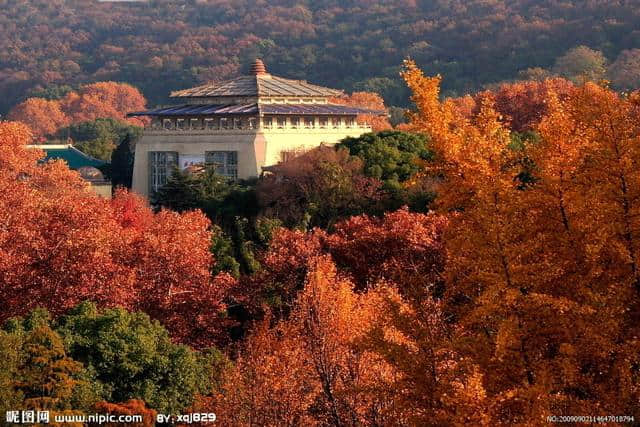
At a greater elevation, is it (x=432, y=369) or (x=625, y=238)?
(x=625, y=238)

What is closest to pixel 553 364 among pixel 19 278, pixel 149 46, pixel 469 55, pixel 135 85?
pixel 19 278

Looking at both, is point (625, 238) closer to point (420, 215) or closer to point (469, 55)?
point (420, 215)

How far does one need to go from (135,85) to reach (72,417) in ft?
491

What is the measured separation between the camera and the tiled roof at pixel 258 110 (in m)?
57.5

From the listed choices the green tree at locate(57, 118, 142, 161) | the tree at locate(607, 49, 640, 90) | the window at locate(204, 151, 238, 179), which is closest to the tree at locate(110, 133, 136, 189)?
the window at locate(204, 151, 238, 179)

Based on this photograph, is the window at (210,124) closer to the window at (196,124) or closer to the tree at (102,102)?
the window at (196,124)

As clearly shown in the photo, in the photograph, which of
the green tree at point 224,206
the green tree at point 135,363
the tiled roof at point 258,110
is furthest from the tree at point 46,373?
the tiled roof at point 258,110

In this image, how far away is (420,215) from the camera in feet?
129

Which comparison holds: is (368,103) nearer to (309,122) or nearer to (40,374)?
(309,122)

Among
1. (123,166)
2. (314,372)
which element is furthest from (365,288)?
(123,166)

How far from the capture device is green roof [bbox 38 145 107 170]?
7324cm

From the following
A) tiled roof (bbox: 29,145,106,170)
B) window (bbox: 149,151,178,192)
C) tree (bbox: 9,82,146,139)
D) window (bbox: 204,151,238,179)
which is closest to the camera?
window (bbox: 204,151,238,179)

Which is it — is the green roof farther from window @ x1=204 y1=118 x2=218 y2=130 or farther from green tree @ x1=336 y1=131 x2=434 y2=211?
green tree @ x1=336 y1=131 x2=434 y2=211

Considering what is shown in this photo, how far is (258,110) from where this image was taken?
188 feet
